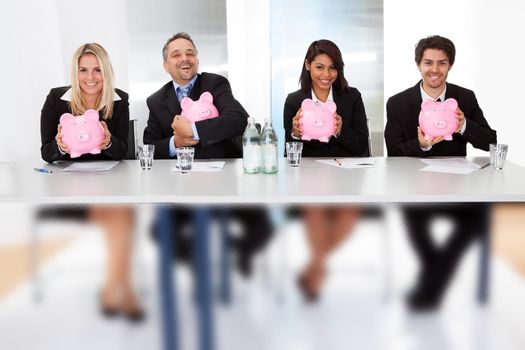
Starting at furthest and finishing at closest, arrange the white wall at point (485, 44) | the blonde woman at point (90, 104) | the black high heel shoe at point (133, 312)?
the white wall at point (485, 44) → the blonde woman at point (90, 104) → the black high heel shoe at point (133, 312)

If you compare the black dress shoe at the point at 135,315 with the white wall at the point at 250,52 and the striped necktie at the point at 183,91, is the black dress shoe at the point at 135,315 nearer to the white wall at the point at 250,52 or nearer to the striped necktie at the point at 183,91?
the striped necktie at the point at 183,91

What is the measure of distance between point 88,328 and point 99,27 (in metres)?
3.34

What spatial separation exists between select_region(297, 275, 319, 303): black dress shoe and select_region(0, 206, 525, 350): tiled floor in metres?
0.03

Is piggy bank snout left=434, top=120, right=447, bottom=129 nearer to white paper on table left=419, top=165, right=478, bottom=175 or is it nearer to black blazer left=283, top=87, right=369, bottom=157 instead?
white paper on table left=419, top=165, right=478, bottom=175

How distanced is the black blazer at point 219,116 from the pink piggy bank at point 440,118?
1.02 metres

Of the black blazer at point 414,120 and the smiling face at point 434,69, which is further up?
the smiling face at point 434,69

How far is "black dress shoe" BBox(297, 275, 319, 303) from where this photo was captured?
7.31ft

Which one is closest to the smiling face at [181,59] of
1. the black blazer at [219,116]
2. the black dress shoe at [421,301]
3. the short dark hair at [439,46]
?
the black blazer at [219,116]

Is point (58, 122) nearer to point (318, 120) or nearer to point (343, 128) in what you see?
point (318, 120)

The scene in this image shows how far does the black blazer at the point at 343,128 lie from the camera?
335 cm

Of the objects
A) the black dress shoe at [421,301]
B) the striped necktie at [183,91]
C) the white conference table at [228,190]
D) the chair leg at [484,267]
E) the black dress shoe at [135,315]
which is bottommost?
the black dress shoe at [135,315]

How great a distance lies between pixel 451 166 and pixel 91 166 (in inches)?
65.5

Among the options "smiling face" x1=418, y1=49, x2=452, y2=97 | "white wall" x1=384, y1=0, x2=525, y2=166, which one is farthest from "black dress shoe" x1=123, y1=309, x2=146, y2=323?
"white wall" x1=384, y1=0, x2=525, y2=166

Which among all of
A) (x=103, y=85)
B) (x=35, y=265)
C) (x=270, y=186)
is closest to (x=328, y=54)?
(x=103, y=85)
